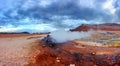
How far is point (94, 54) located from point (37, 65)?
3.26m

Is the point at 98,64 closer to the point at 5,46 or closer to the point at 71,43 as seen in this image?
the point at 71,43

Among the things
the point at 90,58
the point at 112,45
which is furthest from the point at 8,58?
the point at 112,45

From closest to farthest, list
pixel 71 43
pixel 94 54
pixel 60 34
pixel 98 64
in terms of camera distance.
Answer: pixel 98 64
pixel 94 54
pixel 71 43
pixel 60 34

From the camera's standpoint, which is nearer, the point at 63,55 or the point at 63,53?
the point at 63,55

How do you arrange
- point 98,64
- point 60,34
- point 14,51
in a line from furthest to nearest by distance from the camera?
point 60,34
point 14,51
point 98,64

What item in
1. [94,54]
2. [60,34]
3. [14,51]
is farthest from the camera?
[60,34]

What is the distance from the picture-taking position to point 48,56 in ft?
54.4

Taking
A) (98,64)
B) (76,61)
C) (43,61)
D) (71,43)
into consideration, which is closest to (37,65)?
(43,61)

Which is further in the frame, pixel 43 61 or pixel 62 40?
pixel 62 40

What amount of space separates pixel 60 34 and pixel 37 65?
756cm

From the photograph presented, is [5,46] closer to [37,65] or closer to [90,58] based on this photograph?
[37,65]

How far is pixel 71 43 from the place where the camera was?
19812mm

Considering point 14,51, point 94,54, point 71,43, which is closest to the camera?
point 94,54

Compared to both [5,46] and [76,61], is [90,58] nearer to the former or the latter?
[76,61]
